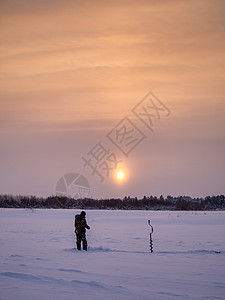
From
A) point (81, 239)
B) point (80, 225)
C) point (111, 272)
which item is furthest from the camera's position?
point (80, 225)

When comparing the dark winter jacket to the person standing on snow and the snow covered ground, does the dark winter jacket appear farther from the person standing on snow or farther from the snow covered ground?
the snow covered ground

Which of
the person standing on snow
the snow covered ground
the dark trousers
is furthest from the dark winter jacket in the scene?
the snow covered ground

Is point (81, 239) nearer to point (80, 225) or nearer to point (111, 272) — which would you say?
point (80, 225)

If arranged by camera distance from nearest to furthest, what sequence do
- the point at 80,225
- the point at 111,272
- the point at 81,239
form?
the point at 111,272, the point at 81,239, the point at 80,225

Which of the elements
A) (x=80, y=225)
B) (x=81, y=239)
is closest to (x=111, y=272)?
(x=81, y=239)

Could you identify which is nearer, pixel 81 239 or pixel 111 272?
pixel 111 272

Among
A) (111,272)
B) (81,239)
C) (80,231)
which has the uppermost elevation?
(80,231)

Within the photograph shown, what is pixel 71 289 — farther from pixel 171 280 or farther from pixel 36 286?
pixel 171 280

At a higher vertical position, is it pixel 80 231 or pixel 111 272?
pixel 80 231

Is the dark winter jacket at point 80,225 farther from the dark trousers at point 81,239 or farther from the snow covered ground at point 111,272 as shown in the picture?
the snow covered ground at point 111,272

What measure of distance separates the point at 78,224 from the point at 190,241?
636 cm

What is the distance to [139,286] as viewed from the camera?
32.6 ft

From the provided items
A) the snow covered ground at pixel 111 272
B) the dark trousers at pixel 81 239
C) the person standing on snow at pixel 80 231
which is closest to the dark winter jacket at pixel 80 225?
the person standing on snow at pixel 80 231

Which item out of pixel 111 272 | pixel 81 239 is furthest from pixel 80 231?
pixel 111 272
